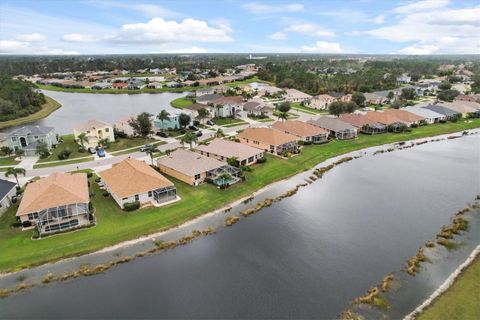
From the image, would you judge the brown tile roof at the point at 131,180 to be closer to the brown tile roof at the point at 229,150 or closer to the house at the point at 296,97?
the brown tile roof at the point at 229,150

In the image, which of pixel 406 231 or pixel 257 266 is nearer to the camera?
pixel 257 266

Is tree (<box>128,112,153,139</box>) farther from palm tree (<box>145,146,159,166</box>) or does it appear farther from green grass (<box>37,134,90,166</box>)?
green grass (<box>37,134,90,166</box>)

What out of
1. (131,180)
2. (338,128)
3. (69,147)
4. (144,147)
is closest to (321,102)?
(338,128)

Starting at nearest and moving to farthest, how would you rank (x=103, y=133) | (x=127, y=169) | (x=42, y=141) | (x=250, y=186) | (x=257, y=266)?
(x=257, y=266), (x=127, y=169), (x=250, y=186), (x=42, y=141), (x=103, y=133)

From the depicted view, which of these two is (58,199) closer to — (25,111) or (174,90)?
(25,111)

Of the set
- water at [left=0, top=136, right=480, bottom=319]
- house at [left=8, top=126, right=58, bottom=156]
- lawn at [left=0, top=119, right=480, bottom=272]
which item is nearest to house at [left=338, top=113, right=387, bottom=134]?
lawn at [left=0, top=119, right=480, bottom=272]

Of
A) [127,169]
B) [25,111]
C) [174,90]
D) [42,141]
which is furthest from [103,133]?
[174,90]

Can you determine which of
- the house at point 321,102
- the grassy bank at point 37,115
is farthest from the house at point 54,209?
the house at point 321,102
